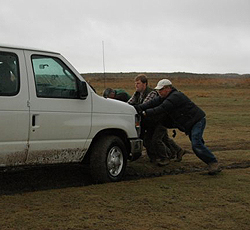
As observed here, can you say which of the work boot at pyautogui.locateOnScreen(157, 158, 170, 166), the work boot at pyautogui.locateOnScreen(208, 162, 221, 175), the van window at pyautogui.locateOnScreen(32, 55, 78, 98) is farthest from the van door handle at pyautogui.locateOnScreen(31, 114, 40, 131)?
the work boot at pyautogui.locateOnScreen(157, 158, 170, 166)

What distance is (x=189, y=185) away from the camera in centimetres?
852

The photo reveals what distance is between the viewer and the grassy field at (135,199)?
6.26 meters

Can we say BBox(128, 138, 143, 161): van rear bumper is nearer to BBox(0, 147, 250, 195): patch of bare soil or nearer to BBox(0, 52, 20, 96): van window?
BBox(0, 147, 250, 195): patch of bare soil

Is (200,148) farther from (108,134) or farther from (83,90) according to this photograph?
(83,90)

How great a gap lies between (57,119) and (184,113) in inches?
113

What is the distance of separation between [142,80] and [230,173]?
2.40 metres

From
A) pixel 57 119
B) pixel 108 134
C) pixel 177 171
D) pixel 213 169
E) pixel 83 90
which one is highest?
pixel 83 90

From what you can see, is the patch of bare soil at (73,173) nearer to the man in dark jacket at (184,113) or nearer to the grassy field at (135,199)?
the grassy field at (135,199)

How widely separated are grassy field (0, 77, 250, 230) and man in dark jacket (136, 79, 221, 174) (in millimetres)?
363

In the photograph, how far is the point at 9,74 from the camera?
7227 millimetres

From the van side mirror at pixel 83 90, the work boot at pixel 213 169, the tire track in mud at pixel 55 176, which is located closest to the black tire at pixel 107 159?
the tire track in mud at pixel 55 176

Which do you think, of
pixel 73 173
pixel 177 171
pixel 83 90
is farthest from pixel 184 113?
pixel 83 90

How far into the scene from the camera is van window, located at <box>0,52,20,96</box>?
7.12 metres

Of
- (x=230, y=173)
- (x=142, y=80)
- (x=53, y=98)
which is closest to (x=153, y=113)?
(x=142, y=80)
